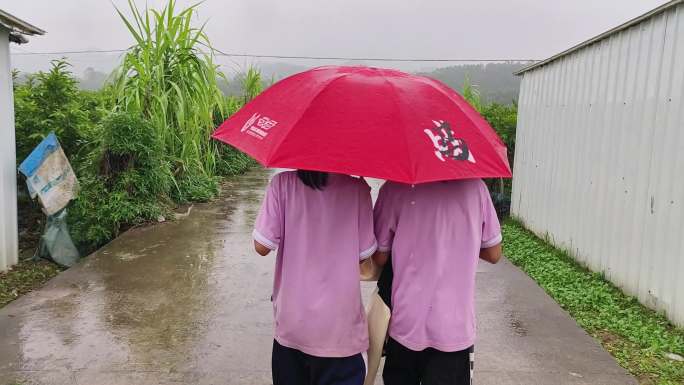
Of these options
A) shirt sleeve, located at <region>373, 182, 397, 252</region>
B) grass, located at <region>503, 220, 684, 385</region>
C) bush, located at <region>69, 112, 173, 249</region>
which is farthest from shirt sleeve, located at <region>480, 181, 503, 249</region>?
bush, located at <region>69, 112, 173, 249</region>

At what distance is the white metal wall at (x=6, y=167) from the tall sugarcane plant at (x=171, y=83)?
196 centimetres

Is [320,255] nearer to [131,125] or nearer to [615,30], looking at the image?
[615,30]

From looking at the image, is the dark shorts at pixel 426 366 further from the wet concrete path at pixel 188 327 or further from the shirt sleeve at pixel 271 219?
the wet concrete path at pixel 188 327

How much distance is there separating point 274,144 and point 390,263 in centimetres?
68

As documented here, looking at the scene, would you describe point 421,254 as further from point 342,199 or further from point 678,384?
→ point 678,384

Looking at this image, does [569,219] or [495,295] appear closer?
[495,295]

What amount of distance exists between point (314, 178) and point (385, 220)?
33 centimetres

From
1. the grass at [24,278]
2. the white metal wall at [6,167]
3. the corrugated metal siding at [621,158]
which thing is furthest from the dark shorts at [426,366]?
the white metal wall at [6,167]

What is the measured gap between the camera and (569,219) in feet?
19.2

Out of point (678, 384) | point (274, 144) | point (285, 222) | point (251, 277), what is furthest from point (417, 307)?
point (251, 277)

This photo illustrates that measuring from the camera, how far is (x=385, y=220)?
2.19m

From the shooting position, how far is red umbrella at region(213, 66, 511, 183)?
6.24 feet

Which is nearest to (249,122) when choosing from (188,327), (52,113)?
(188,327)

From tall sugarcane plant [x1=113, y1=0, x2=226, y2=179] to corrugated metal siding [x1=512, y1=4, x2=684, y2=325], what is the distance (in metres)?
4.46
